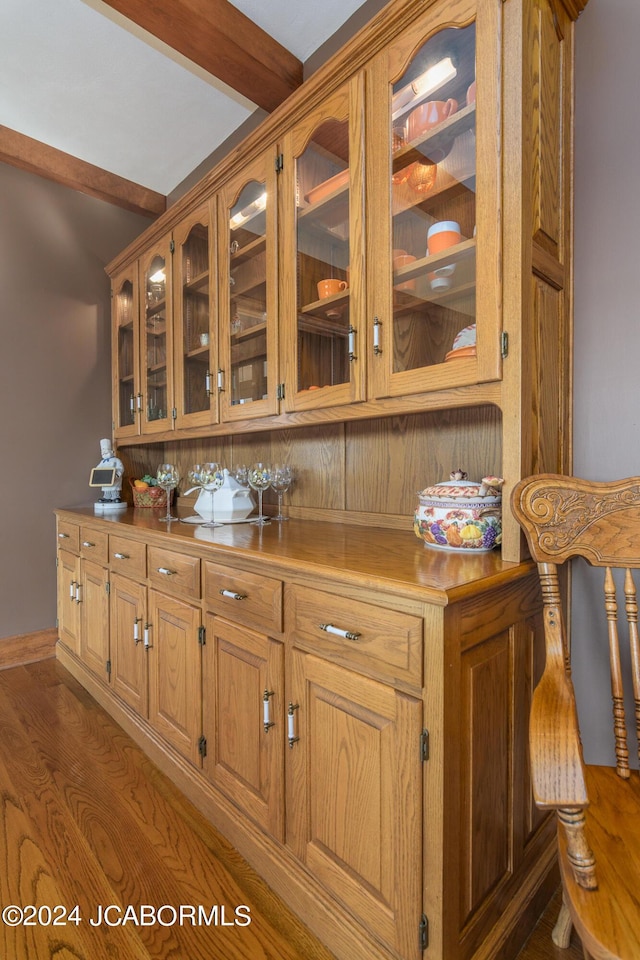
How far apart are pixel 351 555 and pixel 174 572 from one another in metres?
0.73

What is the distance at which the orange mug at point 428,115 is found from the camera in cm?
126

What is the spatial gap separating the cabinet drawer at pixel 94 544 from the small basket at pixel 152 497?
1.55 ft

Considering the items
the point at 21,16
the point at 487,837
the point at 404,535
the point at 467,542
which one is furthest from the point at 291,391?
the point at 21,16

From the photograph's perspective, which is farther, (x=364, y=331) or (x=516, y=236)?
(x=364, y=331)

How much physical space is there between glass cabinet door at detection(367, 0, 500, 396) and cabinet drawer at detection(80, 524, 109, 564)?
4.87ft

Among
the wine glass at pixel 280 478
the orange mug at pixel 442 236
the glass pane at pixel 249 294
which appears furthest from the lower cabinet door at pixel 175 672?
the orange mug at pixel 442 236

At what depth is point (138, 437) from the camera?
279 centimetres

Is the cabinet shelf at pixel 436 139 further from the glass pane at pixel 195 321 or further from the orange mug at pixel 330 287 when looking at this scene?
the glass pane at pixel 195 321

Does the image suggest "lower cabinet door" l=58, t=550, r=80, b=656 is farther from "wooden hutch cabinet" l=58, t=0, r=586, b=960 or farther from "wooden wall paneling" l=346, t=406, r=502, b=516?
"wooden wall paneling" l=346, t=406, r=502, b=516

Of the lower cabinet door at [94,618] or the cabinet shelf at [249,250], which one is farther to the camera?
the lower cabinet door at [94,618]

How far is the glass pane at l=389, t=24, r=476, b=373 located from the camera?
3.99 feet

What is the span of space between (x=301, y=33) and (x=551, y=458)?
207 cm

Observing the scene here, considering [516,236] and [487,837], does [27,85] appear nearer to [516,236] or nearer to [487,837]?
[516,236]

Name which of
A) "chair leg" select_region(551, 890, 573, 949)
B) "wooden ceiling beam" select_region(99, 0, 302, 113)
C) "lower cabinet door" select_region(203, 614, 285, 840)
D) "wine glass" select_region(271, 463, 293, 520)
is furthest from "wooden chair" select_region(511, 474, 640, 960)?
"wooden ceiling beam" select_region(99, 0, 302, 113)
